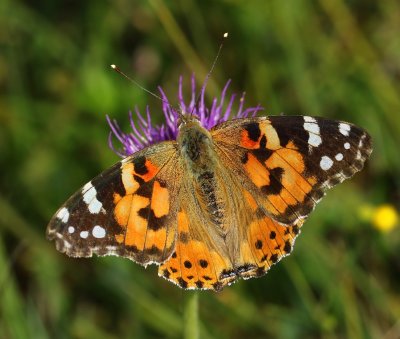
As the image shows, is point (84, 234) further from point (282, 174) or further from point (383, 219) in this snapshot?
point (383, 219)

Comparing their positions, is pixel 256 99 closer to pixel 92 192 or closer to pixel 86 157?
pixel 86 157

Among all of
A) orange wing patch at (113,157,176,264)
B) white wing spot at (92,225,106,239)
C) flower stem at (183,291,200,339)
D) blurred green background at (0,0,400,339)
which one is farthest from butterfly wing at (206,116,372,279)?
blurred green background at (0,0,400,339)

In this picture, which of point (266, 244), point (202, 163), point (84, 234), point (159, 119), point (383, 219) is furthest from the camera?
point (159, 119)

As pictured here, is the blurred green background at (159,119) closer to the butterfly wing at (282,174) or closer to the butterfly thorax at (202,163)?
the butterfly wing at (282,174)

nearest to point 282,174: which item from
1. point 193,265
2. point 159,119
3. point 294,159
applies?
point 294,159

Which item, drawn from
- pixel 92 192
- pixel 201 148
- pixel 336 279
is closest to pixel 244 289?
pixel 336 279

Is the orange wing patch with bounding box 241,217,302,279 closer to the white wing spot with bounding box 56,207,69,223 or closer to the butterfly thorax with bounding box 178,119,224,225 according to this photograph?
the butterfly thorax with bounding box 178,119,224,225

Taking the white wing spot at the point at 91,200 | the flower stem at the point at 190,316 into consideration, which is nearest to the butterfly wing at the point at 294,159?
the flower stem at the point at 190,316
